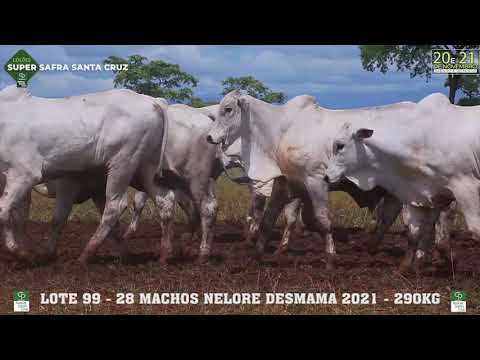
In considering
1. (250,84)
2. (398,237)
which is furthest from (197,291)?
(398,237)

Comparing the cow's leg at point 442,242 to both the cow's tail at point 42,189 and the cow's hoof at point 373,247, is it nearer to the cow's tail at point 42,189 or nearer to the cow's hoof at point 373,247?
the cow's hoof at point 373,247

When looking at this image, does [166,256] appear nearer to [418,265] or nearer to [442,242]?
[418,265]

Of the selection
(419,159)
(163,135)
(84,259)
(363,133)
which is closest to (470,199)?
(419,159)

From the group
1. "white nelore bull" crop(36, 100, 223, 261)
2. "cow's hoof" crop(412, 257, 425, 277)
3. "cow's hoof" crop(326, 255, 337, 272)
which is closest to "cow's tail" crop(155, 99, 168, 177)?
"white nelore bull" crop(36, 100, 223, 261)

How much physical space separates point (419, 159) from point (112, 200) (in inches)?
133

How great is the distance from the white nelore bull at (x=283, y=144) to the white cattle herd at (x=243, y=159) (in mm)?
13

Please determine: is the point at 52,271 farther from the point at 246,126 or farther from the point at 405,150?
the point at 405,150

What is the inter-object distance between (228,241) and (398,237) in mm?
2348

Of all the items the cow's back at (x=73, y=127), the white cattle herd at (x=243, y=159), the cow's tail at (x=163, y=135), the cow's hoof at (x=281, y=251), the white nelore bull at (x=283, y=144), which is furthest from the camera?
the cow's hoof at (x=281, y=251)

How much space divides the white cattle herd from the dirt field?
0.26m

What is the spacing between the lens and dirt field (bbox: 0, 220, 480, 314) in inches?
339

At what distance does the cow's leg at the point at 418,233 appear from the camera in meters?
10.1

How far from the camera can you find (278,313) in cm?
842

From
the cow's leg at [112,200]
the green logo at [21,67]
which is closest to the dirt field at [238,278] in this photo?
the cow's leg at [112,200]
